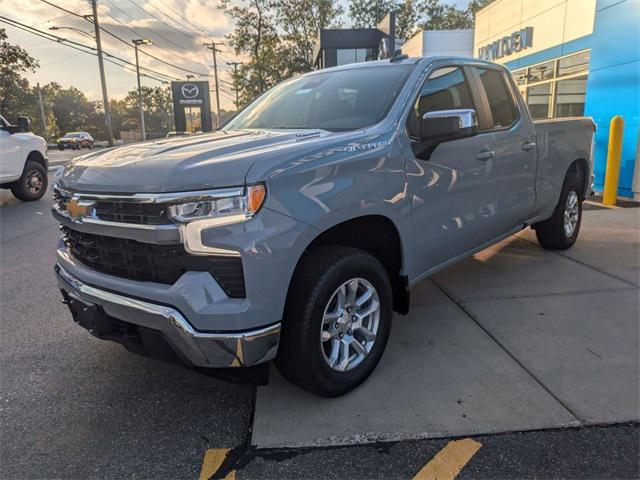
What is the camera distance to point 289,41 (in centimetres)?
3762

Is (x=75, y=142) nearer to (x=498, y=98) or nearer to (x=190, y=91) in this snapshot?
(x=190, y=91)

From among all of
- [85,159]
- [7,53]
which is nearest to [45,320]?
[85,159]

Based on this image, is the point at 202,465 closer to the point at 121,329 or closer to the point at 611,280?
the point at 121,329

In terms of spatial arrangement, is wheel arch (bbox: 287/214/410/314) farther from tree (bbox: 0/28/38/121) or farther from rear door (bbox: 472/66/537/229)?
tree (bbox: 0/28/38/121)

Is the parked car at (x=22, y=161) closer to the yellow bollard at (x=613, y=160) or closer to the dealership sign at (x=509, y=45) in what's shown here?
the yellow bollard at (x=613, y=160)

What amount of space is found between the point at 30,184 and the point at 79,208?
372 inches

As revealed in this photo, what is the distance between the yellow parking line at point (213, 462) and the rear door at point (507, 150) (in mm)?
2717

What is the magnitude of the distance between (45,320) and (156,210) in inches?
100.0

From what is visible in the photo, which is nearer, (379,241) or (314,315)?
(314,315)

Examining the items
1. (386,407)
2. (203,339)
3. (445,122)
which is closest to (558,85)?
(445,122)

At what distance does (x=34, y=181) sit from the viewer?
34.9 feet

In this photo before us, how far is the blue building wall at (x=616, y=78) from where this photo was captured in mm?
8930

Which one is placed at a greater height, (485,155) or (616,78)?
(616,78)

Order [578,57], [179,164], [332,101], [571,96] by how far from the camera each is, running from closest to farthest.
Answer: [179,164], [332,101], [578,57], [571,96]
